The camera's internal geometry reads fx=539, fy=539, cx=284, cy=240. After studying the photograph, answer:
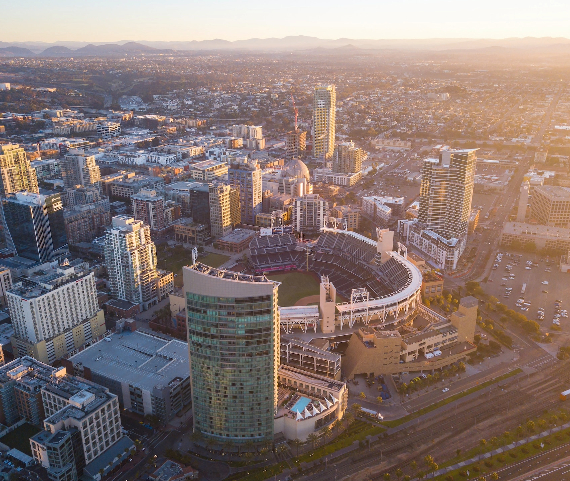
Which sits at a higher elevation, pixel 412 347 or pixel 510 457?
pixel 412 347

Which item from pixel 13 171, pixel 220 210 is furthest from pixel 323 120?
pixel 13 171

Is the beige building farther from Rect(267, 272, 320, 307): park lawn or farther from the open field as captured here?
the open field

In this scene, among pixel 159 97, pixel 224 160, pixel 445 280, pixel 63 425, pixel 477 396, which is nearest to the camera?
pixel 63 425

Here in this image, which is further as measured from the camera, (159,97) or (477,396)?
(159,97)

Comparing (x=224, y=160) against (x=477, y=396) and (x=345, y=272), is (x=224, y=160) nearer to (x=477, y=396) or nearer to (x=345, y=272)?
(x=345, y=272)

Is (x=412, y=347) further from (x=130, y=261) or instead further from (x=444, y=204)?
(x=444, y=204)

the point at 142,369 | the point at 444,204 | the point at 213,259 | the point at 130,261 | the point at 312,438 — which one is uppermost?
the point at 444,204

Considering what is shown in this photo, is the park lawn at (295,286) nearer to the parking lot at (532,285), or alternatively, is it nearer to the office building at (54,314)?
the office building at (54,314)

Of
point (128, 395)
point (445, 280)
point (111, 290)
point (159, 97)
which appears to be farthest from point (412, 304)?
point (159, 97)
